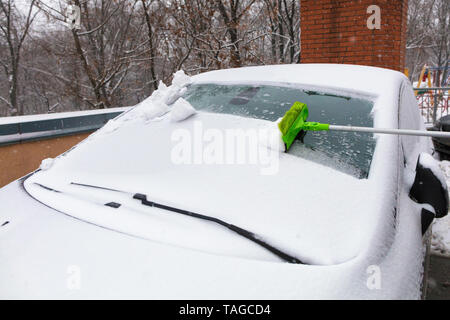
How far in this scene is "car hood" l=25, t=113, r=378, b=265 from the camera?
1.20 meters

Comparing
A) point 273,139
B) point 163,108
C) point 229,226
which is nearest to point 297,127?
point 273,139

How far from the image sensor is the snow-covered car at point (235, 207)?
108cm

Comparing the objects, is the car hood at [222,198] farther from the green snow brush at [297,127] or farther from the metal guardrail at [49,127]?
the metal guardrail at [49,127]

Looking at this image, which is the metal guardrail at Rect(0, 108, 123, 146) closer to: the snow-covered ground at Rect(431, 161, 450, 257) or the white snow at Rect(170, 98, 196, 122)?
the white snow at Rect(170, 98, 196, 122)

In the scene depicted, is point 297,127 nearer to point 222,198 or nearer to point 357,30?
point 222,198

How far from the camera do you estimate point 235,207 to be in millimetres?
1357

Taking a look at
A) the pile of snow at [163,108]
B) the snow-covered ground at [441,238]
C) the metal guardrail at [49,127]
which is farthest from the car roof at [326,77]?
the metal guardrail at [49,127]

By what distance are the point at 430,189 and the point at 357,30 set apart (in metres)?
4.93

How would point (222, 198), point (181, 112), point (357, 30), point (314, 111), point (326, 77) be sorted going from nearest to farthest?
point (222, 198), point (314, 111), point (181, 112), point (326, 77), point (357, 30)

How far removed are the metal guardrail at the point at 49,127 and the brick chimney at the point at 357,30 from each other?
12.2 feet

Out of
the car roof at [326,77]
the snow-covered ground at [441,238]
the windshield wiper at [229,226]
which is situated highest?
the car roof at [326,77]

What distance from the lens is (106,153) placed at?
1960 millimetres

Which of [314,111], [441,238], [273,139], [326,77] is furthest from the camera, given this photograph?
[441,238]

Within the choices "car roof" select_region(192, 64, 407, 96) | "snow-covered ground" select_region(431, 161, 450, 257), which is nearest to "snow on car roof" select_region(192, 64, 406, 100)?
"car roof" select_region(192, 64, 407, 96)
